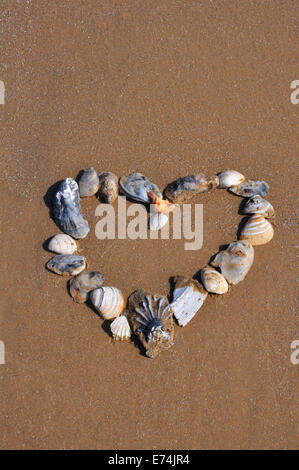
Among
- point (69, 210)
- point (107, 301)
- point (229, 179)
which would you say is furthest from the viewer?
point (229, 179)

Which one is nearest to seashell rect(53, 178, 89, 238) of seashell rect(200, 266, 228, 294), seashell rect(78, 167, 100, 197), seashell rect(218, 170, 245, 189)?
seashell rect(78, 167, 100, 197)

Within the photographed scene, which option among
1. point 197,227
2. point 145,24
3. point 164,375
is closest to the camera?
point 164,375

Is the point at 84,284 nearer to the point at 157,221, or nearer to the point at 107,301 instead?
the point at 107,301

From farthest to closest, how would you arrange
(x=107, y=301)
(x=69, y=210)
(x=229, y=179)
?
(x=229, y=179)
(x=69, y=210)
(x=107, y=301)

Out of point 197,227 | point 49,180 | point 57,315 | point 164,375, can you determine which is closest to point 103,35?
point 49,180

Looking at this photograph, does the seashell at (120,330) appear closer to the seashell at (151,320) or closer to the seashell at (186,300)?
the seashell at (151,320)

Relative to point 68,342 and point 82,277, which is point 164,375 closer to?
point 68,342

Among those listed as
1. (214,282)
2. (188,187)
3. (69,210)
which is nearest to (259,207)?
(188,187)
